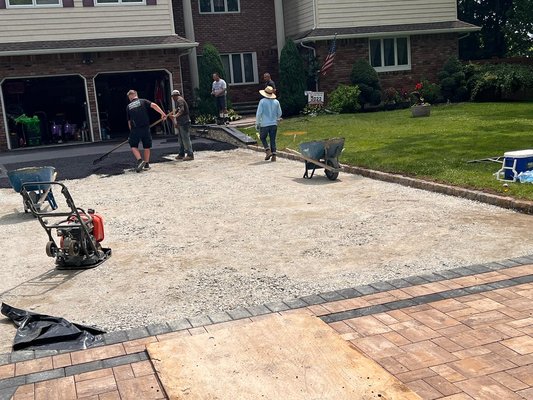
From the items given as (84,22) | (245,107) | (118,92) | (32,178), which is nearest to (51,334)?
(32,178)

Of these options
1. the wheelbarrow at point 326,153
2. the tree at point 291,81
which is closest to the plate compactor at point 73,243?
the wheelbarrow at point 326,153

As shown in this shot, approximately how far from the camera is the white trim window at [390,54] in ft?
87.1

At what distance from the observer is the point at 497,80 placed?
25188mm

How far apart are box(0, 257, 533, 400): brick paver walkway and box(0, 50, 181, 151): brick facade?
18.5 metres

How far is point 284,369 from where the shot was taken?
13.8 ft

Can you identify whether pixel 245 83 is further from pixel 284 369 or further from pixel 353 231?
pixel 284 369

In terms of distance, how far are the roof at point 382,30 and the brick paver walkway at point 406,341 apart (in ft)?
66.2

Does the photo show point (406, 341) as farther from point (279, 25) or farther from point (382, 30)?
point (279, 25)

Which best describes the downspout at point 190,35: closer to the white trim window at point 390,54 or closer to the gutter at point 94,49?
the gutter at point 94,49

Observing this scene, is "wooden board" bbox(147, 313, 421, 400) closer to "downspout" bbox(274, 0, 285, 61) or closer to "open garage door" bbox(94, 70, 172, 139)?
"open garage door" bbox(94, 70, 172, 139)

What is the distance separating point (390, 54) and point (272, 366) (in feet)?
79.9

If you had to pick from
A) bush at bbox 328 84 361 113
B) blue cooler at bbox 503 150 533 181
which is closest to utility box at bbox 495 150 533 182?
blue cooler at bbox 503 150 533 181

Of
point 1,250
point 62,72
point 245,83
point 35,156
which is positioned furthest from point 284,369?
point 245,83

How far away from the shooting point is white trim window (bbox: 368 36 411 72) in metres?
26.5
